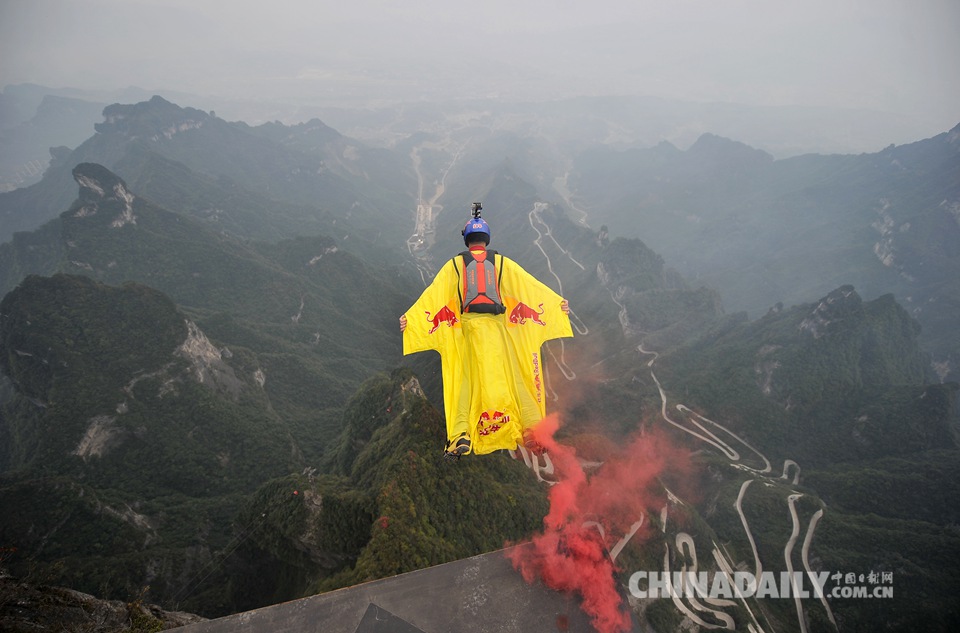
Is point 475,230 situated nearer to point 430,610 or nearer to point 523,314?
point 523,314

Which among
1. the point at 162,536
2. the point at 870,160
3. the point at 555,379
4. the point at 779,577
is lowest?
the point at 779,577

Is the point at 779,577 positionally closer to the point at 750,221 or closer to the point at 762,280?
the point at 762,280

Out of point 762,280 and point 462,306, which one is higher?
point 762,280

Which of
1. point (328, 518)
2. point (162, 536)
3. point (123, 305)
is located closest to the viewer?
point (328, 518)

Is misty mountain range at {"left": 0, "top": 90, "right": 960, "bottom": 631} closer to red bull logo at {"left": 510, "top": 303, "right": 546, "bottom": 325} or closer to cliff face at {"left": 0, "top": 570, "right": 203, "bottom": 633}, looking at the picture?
cliff face at {"left": 0, "top": 570, "right": 203, "bottom": 633}

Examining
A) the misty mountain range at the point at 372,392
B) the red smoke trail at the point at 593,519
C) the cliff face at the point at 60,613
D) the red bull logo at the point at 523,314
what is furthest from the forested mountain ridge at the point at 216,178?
the red bull logo at the point at 523,314

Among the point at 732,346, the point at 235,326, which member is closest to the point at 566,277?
the point at 732,346

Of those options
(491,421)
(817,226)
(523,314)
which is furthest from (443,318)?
(817,226)
